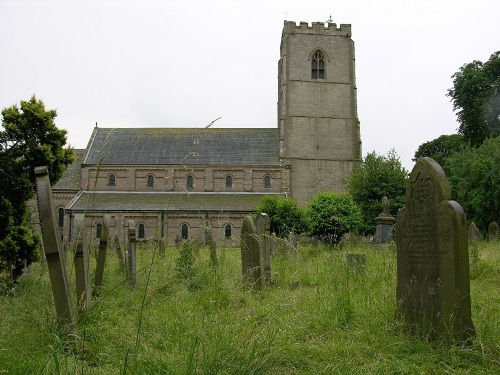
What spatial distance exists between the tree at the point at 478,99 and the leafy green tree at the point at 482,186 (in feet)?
33.9

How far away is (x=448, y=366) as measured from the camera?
346 centimetres

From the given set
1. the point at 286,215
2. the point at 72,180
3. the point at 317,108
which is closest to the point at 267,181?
the point at 317,108

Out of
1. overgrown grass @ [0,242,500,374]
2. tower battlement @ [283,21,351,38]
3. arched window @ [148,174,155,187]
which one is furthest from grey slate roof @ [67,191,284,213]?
overgrown grass @ [0,242,500,374]

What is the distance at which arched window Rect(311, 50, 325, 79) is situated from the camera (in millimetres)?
36031

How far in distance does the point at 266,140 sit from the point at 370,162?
29.8 ft

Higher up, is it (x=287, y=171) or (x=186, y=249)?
(x=287, y=171)

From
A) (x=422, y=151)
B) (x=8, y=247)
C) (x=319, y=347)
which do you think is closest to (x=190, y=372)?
(x=319, y=347)

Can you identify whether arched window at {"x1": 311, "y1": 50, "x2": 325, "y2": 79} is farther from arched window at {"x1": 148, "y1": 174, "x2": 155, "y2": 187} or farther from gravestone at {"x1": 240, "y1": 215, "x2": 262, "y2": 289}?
gravestone at {"x1": 240, "y1": 215, "x2": 262, "y2": 289}

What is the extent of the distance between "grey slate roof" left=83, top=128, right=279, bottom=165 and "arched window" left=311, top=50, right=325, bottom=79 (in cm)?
535

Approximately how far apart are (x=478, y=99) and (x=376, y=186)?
12.0 metres

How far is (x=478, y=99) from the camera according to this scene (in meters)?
35.4

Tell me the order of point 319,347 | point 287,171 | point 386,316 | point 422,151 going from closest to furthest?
point 319,347, point 386,316, point 287,171, point 422,151

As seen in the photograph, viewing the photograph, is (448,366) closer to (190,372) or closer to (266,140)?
(190,372)

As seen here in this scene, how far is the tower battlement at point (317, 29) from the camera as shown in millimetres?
36125
